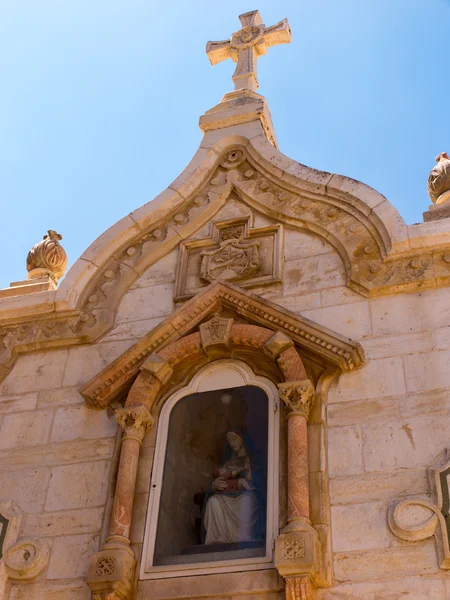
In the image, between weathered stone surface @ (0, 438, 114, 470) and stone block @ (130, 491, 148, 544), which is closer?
stone block @ (130, 491, 148, 544)

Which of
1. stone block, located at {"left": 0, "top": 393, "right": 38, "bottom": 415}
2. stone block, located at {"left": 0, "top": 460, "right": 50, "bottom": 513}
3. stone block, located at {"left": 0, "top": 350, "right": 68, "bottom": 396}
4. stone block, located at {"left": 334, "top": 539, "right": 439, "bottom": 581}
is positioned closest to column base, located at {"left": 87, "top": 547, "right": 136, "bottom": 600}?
stone block, located at {"left": 0, "top": 460, "right": 50, "bottom": 513}

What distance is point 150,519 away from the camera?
25.3ft

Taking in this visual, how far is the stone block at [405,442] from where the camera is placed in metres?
7.28

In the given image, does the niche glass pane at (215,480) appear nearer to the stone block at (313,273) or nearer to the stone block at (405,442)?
the stone block at (405,442)

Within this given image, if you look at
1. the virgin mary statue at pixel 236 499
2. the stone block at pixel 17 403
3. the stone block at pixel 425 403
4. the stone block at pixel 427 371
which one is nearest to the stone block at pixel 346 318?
the stone block at pixel 427 371

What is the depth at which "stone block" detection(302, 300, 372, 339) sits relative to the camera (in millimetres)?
8304

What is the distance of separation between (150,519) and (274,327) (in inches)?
79.2

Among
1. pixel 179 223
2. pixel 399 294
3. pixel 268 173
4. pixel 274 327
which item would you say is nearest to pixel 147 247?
pixel 179 223

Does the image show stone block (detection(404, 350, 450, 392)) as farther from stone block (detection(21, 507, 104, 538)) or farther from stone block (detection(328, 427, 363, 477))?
stone block (detection(21, 507, 104, 538))

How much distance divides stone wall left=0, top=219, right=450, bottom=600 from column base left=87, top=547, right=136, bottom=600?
0.58ft

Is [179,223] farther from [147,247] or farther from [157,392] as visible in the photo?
[157,392]

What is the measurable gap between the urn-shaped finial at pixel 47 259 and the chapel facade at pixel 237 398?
3 centimetres

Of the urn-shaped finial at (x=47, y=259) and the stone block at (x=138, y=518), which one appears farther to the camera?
the urn-shaped finial at (x=47, y=259)

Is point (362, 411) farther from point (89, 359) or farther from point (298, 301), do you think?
point (89, 359)
